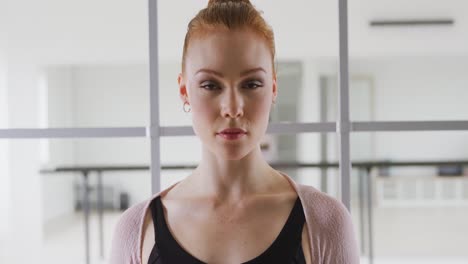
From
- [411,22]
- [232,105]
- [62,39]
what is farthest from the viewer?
[62,39]

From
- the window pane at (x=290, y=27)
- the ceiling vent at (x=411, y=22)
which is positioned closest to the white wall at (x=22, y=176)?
the window pane at (x=290, y=27)

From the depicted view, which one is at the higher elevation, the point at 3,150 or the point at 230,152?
the point at 230,152

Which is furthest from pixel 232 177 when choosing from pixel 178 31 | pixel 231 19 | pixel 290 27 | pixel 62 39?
pixel 62 39

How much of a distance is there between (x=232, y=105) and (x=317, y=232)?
24 centimetres

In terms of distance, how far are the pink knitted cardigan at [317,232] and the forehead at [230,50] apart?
0.24 meters

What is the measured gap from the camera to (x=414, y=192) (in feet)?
22.2

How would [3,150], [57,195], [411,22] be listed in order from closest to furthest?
[411,22]
[3,150]
[57,195]

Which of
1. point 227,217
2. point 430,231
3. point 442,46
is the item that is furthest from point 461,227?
point 227,217

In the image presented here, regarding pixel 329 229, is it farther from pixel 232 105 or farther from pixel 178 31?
pixel 178 31

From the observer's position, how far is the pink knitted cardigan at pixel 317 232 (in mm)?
712

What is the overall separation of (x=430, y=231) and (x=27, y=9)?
453cm

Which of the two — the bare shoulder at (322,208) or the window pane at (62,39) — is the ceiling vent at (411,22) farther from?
the bare shoulder at (322,208)

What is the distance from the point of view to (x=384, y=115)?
6957 millimetres

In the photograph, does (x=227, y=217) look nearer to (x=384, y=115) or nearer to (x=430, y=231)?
(x=430, y=231)
